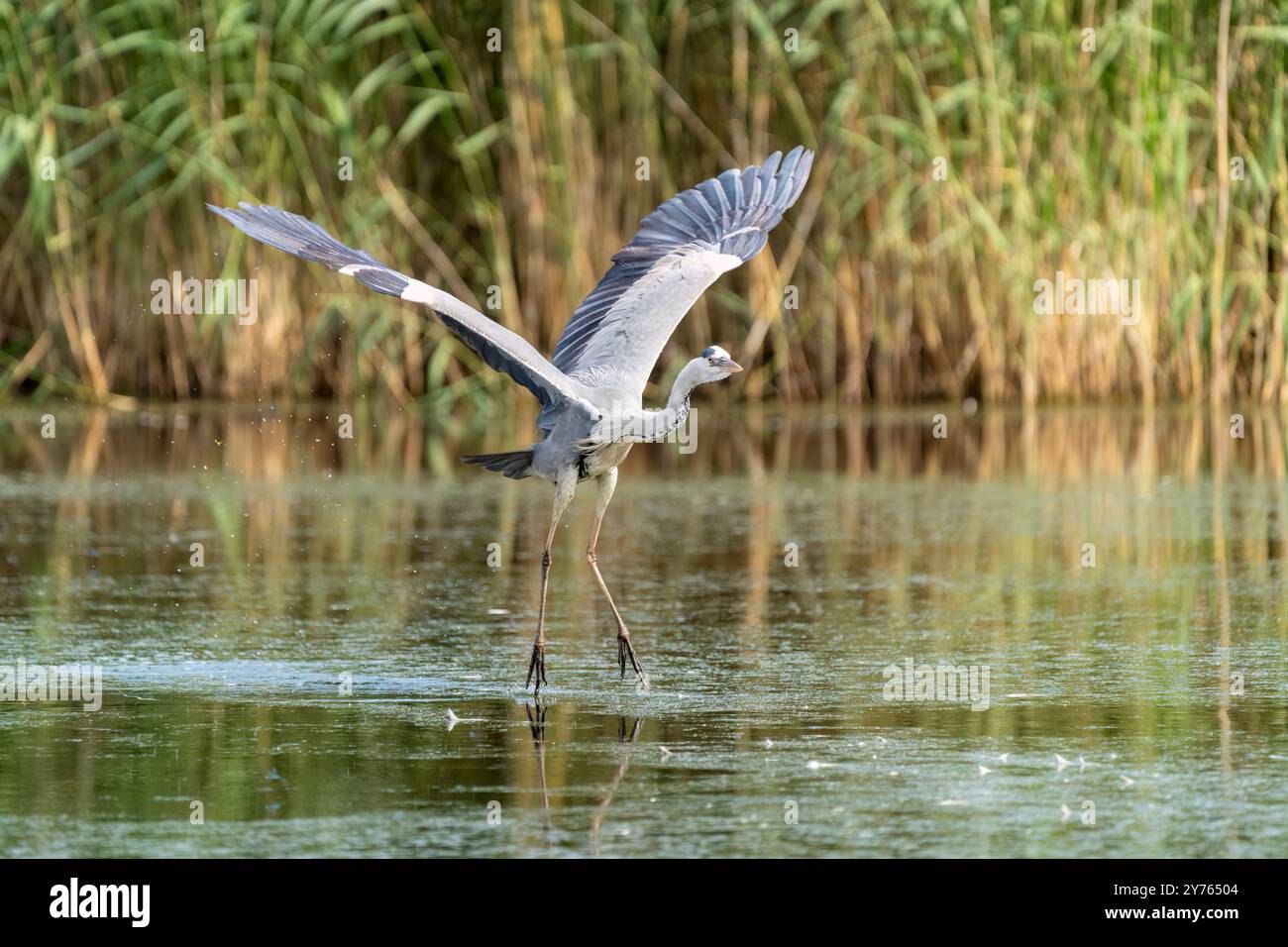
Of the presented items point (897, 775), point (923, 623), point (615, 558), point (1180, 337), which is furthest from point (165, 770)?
point (1180, 337)

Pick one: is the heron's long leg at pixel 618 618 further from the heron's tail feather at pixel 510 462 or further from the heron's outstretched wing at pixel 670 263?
the heron's outstretched wing at pixel 670 263

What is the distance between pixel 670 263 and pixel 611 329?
0.50m

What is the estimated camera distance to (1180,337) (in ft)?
47.0

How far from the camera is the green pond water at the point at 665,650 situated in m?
4.76

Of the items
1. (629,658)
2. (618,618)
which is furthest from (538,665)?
(629,658)

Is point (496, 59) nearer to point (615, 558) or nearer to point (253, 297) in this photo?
point (253, 297)

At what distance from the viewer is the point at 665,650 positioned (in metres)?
7.03

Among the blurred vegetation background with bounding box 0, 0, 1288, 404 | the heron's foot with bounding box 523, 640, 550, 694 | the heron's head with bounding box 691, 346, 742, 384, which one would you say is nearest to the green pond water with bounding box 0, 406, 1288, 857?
the heron's foot with bounding box 523, 640, 550, 694

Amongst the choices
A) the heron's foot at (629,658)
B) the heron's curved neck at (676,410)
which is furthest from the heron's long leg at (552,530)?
the heron's curved neck at (676,410)

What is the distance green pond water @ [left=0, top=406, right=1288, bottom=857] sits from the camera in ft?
15.6

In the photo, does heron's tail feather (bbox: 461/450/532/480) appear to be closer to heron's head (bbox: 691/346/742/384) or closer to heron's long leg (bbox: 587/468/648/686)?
heron's long leg (bbox: 587/468/648/686)

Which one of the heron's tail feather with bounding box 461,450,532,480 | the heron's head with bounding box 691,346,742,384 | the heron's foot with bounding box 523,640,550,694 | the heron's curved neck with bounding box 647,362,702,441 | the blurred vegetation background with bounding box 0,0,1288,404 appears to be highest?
the blurred vegetation background with bounding box 0,0,1288,404

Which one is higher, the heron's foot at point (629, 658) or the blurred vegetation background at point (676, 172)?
the blurred vegetation background at point (676, 172)

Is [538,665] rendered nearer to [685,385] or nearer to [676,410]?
[676,410]
